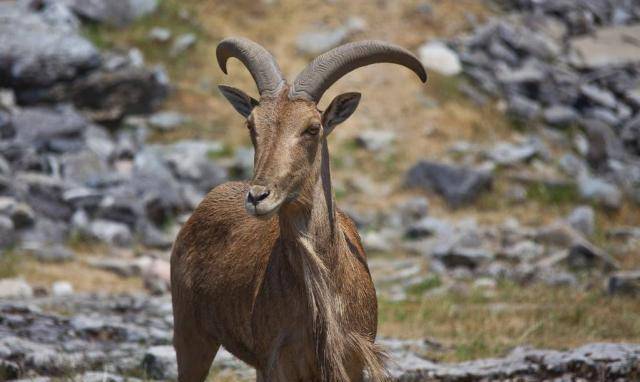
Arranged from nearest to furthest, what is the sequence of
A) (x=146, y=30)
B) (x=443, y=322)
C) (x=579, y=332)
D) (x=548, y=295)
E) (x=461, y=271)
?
(x=579, y=332)
(x=443, y=322)
(x=548, y=295)
(x=461, y=271)
(x=146, y=30)

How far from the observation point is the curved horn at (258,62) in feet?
19.3

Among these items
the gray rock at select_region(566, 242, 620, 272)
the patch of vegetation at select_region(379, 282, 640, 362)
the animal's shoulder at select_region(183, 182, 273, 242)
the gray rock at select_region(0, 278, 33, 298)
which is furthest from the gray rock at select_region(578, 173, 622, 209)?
the animal's shoulder at select_region(183, 182, 273, 242)

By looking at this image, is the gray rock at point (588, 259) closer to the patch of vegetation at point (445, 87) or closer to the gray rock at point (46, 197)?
the gray rock at point (46, 197)

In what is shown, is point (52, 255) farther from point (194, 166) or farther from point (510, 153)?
point (510, 153)

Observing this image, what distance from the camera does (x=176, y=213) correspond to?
54.3ft

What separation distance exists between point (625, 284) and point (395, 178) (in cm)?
814

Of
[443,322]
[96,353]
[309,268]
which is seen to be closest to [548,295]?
[443,322]

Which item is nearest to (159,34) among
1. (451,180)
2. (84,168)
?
(84,168)

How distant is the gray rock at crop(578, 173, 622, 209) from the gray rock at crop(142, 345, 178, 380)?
1273cm

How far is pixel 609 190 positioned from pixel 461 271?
5.99m

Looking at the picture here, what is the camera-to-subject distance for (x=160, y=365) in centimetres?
796

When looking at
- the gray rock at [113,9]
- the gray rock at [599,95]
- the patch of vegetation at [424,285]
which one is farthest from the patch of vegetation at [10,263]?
the gray rock at [599,95]

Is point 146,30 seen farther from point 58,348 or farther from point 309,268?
point 309,268

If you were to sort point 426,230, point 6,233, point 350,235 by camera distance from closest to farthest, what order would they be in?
point 350,235 → point 6,233 → point 426,230
